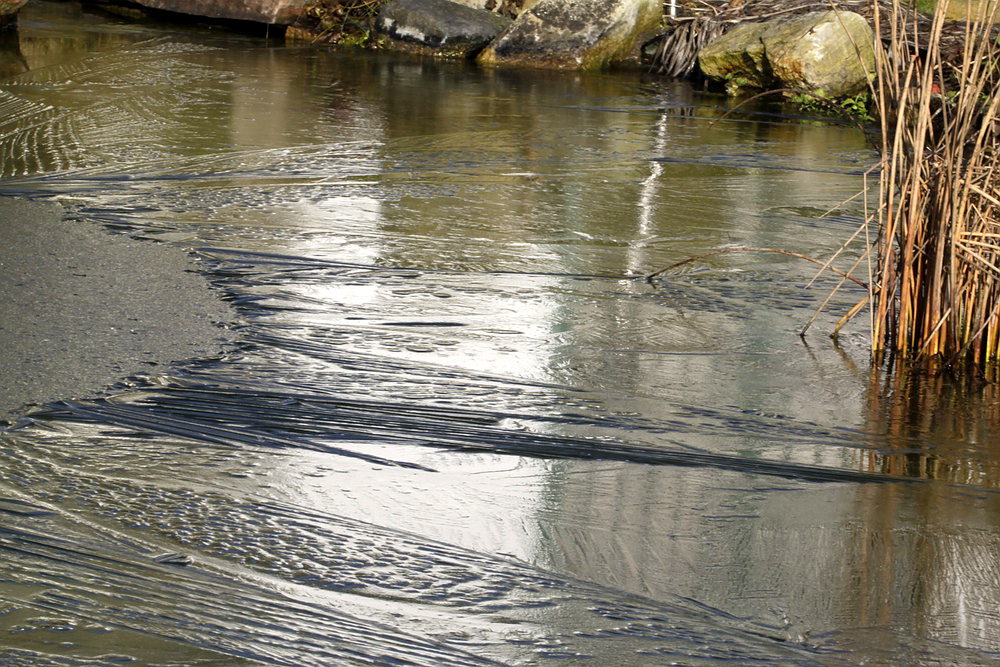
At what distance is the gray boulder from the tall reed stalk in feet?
25.5

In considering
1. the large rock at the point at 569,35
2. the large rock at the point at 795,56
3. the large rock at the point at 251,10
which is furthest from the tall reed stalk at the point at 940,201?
the large rock at the point at 251,10

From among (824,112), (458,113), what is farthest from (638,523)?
(824,112)

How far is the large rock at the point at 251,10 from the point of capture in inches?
446

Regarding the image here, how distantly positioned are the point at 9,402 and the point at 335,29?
368 inches

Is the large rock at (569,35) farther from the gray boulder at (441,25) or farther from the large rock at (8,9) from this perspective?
the large rock at (8,9)

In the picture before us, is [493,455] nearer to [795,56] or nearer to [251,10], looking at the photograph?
[795,56]

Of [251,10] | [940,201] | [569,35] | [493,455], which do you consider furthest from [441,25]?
[493,455]

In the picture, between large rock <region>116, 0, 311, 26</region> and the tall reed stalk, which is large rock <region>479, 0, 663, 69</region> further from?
the tall reed stalk

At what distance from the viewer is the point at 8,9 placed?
10594mm

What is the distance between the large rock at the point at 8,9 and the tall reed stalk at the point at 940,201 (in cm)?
959

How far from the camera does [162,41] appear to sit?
410 inches

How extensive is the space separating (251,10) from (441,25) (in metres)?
2.12

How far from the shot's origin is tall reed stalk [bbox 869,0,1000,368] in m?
3.06

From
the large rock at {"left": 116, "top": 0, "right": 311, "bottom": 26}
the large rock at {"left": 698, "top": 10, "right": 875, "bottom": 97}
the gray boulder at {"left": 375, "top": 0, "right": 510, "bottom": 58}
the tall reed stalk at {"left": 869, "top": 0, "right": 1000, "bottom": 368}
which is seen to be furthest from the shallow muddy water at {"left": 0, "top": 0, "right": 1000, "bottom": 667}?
the large rock at {"left": 116, "top": 0, "right": 311, "bottom": 26}
